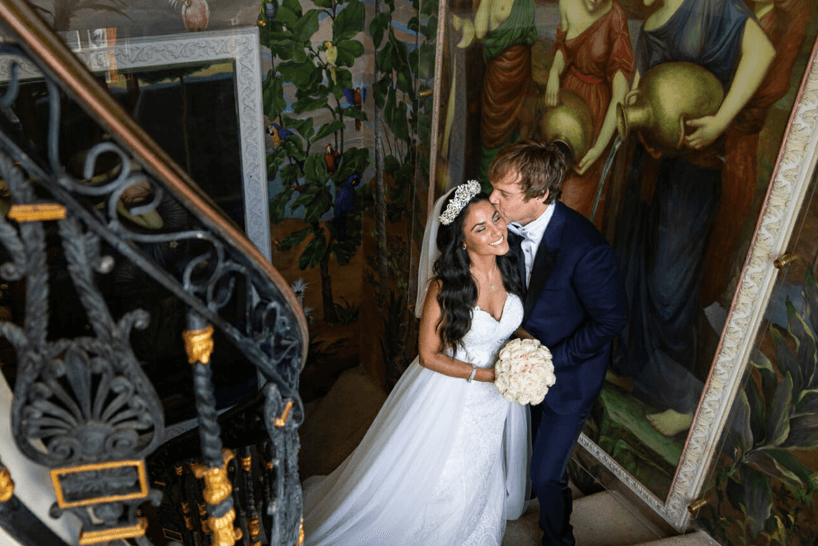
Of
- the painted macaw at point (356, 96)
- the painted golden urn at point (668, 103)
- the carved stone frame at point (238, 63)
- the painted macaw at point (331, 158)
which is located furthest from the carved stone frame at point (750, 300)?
the painted macaw at point (356, 96)

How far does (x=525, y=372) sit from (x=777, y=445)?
3.83 ft

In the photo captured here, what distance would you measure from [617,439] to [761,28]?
2.41 meters

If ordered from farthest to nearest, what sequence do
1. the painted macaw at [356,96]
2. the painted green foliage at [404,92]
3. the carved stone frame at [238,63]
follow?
the painted macaw at [356,96] < the painted green foliage at [404,92] < the carved stone frame at [238,63]

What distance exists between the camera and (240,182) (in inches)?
234

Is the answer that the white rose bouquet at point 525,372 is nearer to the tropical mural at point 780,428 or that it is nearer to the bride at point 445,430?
the bride at point 445,430

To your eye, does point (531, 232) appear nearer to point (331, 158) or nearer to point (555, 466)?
point (555, 466)

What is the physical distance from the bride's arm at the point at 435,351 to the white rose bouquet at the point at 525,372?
0.20m

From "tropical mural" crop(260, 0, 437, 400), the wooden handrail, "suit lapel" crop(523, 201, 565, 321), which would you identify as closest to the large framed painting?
"suit lapel" crop(523, 201, 565, 321)

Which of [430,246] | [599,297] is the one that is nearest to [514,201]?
[430,246]

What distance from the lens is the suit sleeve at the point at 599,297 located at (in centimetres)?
324

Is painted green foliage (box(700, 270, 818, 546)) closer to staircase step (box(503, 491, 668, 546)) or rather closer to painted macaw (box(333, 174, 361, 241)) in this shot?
staircase step (box(503, 491, 668, 546))

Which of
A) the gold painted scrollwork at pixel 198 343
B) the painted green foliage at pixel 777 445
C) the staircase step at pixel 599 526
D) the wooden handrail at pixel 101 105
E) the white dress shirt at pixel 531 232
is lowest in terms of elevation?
the staircase step at pixel 599 526

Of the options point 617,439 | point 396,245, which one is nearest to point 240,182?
point 396,245

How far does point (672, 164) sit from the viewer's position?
316 centimetres
